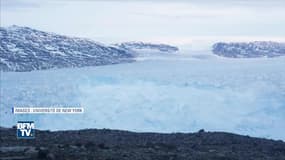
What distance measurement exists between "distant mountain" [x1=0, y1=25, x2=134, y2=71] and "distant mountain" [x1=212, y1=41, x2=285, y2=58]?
3.94m

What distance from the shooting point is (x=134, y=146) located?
30.2 ft

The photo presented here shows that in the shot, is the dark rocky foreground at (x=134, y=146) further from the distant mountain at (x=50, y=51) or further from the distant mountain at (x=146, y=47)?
the distant mountain at (x=146, y=47)

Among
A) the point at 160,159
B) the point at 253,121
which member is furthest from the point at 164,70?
the point at 160,159

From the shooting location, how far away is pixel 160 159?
26.0 ft

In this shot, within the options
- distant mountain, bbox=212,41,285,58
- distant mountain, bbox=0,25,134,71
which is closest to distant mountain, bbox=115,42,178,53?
distant mountain, bbox=0,25,134,71

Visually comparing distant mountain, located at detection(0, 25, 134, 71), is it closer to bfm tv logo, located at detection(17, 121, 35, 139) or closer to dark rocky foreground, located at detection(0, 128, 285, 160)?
dark rocky foreground, located at detection(0, 128, 285, 160)

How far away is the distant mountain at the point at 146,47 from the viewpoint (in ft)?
77.3

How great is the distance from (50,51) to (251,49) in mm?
8643

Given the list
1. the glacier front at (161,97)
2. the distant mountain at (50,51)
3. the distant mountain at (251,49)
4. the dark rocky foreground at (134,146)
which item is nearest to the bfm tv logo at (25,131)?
the dark rocky foreground at (134,146)

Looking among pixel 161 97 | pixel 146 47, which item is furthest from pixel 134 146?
pixel 146 47

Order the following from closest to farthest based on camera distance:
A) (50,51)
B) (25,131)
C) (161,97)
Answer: (25,131) < (161,97) < (50,51)

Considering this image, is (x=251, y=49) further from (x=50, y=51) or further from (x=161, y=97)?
(x=50, y=51)

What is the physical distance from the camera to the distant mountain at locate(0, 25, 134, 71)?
897 inches

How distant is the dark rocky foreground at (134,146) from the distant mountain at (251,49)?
12.8 m
